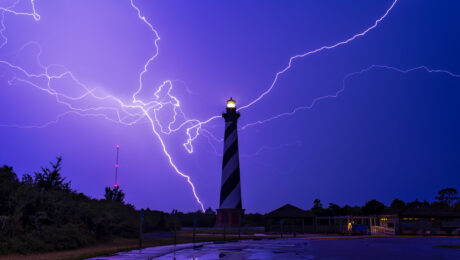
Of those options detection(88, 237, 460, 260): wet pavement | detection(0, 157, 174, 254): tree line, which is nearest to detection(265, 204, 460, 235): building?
detection(88, 237, 460, 260): wet pavement

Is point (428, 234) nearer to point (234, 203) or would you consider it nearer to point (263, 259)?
point (234, 203)

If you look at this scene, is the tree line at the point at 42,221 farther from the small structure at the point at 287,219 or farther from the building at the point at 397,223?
the small structure at the point at 287,219

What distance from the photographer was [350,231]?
4169 cm

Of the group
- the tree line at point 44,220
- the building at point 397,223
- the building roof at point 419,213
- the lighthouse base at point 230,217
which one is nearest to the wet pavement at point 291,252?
the tree line at point 44,220

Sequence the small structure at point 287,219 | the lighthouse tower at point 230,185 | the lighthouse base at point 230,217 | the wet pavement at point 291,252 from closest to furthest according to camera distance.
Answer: the wet pavement at point 291,252, the lighthouse base at point 230,217, the lighthouse tower at point 230,185, the small structure at point 287,219

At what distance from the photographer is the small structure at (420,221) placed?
4216cm

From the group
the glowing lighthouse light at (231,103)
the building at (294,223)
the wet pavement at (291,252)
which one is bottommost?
the wet pavement at (291,252)

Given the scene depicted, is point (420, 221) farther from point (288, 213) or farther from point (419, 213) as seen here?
point (288, 213)

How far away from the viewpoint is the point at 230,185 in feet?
145

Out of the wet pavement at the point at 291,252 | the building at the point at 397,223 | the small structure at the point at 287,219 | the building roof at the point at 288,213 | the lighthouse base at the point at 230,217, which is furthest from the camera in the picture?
the small structure at the point at 287,219

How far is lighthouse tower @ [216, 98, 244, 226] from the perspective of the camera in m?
43.5

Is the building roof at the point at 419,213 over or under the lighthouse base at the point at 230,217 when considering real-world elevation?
over

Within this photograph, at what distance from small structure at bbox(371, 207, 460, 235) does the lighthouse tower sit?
53.1ft

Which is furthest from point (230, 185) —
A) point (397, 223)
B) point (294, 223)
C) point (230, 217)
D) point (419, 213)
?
point (419, 213)
